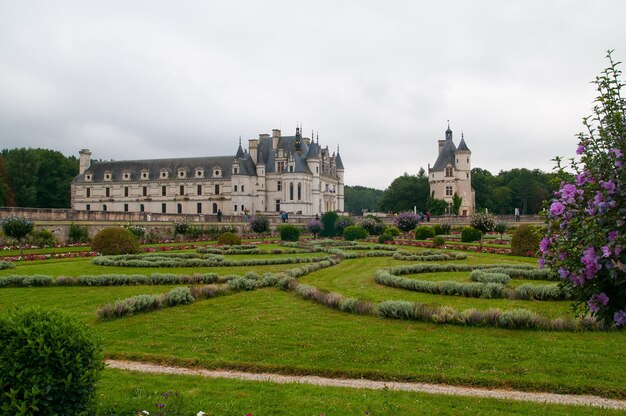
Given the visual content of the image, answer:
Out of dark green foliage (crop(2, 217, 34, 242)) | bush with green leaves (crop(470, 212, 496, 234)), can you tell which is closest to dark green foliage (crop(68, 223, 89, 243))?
dark green foliage (crop(2, 217, 34, 242))

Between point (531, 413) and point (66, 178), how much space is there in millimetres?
84731

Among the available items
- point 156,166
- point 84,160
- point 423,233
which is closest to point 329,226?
point 423,233

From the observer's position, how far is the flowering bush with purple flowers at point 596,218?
4.48 metres

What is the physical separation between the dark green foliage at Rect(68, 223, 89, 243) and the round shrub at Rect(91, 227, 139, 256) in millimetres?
9277

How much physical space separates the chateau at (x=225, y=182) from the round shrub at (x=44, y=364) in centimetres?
6414

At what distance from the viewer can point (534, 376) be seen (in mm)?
7672

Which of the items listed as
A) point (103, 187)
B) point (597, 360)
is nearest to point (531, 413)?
point (597, 360)

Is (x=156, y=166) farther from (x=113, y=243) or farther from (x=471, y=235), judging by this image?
(x=471, y=235)

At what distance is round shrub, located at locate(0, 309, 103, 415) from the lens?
493 cm

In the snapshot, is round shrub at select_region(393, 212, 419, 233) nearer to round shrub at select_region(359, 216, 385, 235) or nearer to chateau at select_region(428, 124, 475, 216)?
round shrub at select_region(359, 216, 385, 235)

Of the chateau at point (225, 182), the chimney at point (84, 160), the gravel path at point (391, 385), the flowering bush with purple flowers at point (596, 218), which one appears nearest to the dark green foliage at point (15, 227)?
the gravel path at point (391, 385)

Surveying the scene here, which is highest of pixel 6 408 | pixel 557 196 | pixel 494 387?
pixel 557 196

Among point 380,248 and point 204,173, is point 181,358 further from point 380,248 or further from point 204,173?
point 204,173

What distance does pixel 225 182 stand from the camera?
73625 mm
